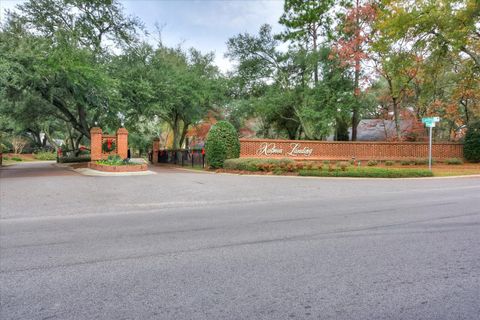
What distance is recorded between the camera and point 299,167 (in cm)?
1714

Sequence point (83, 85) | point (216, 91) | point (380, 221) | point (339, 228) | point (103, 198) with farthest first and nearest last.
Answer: point (216, 91) < point (83, 85) < point (103, 198) < point (380, 221) < point (339, 228)

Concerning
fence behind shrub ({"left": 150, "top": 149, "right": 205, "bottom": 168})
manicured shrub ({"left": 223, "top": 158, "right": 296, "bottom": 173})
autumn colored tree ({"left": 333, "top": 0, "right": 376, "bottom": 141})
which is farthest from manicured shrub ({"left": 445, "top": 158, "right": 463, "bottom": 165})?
fence behind shrub ({"left": 150, "top": 149, "right": 205, "bottom": 168})

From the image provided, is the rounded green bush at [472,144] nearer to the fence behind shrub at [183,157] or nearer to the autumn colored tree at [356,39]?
the autumn colored tree at [356,39]

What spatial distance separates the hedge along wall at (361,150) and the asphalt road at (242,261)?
14.2 m

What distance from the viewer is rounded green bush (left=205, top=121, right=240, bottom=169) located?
1981 cm

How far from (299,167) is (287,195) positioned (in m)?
7.32

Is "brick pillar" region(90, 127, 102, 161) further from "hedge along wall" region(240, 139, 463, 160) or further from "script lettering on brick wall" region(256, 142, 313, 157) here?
"hedge along wall" region(240, 139, 463, 160)

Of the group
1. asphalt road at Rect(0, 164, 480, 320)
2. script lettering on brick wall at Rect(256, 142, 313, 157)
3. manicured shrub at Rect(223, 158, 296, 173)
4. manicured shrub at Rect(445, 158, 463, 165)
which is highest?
script lettering on brick wall at Rect(256, 142, 313, 157)

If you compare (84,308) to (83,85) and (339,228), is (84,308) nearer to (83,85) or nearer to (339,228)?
(339,228)

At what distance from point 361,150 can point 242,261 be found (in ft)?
68.3

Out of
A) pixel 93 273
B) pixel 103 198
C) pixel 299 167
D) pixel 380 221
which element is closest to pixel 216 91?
pixel 299 167

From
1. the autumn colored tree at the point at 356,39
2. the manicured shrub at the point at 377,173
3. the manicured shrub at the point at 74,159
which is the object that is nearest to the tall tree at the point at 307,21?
the autumn colored tree at the point at 356,39

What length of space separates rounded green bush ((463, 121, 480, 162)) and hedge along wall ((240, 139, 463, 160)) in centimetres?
75

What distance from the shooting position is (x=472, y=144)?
21.9 m
